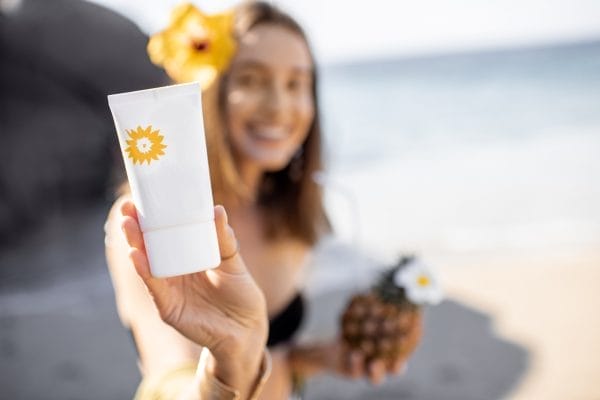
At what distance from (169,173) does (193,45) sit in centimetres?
99

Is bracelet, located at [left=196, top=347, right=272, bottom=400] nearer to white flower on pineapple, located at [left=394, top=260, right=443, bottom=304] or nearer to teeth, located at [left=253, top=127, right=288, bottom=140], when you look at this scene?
white flower on pineapple, located at [left=394, top=260, right=443, bottom=304]

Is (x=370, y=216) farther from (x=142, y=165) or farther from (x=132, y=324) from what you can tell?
(x=142, y=165)

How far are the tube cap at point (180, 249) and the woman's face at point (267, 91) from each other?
1019 mm

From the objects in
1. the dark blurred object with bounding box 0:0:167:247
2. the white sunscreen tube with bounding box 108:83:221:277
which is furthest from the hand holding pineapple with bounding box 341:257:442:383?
the dark blurred object with bounding box 0:0:167:247

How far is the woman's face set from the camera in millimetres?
1926

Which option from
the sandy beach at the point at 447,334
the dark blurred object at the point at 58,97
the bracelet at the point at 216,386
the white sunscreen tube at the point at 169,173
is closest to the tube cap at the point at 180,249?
the white sunscreen tube at the point at 169,173

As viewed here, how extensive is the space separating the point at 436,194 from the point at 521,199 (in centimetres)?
123

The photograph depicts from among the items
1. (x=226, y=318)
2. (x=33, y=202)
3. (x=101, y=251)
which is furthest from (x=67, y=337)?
(x=33, y=202)

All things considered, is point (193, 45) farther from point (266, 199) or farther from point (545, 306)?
point (545, 306)

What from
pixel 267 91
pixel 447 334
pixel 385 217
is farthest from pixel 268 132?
pixel 385 217

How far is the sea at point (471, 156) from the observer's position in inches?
304

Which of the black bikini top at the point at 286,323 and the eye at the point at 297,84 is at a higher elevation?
the eye at the point at 297,84

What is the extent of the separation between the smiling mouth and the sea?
0.92ft

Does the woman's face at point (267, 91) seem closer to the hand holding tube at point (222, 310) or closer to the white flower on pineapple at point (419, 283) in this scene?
the white flower on pineapple at point (419, 283)
